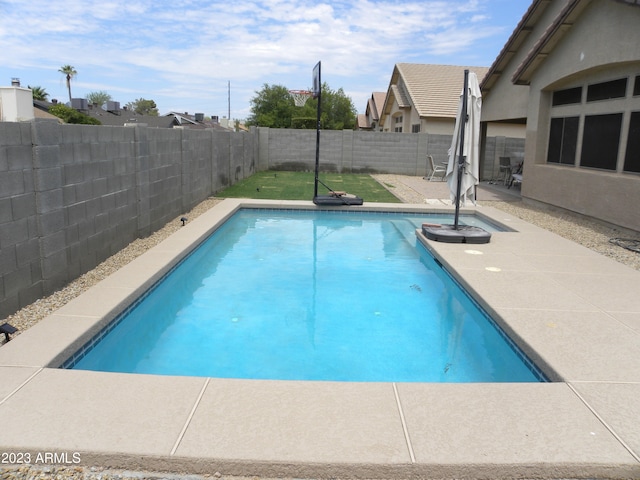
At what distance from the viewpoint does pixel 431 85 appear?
2720cm

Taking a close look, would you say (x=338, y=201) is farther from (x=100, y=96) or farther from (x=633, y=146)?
(x=100, y=96)

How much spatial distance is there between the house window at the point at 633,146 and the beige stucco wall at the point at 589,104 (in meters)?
0.14

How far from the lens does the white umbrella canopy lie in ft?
27.9

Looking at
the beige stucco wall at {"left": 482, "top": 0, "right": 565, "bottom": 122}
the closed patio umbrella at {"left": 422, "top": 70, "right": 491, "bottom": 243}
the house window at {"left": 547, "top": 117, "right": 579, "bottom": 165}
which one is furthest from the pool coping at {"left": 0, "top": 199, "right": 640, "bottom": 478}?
the beige stucco wall at {"left": 482, "top": 0, "right": 565, "bottom": 122}

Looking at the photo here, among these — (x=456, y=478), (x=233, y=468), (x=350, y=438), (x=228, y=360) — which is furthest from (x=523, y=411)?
(x=228, y=360)

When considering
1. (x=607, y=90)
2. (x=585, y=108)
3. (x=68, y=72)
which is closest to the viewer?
(x=607, y=90)

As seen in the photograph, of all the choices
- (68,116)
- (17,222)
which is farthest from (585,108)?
(68,116)

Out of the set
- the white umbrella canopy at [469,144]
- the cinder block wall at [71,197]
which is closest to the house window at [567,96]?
the white umbrella canopy at [469,144]

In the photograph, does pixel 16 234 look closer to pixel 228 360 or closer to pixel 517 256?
pixel 228 360

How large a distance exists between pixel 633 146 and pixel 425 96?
56.6ft

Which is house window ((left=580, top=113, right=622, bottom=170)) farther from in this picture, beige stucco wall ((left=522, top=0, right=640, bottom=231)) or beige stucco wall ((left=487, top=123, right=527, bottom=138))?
beige stucco wall ((left=487, top=123, right=527, bottom=138))

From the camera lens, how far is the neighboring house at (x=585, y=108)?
967cm

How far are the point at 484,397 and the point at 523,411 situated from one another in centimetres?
27

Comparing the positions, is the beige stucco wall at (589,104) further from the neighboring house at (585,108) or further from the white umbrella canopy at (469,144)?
the white umbrella canopy at (469,144)
